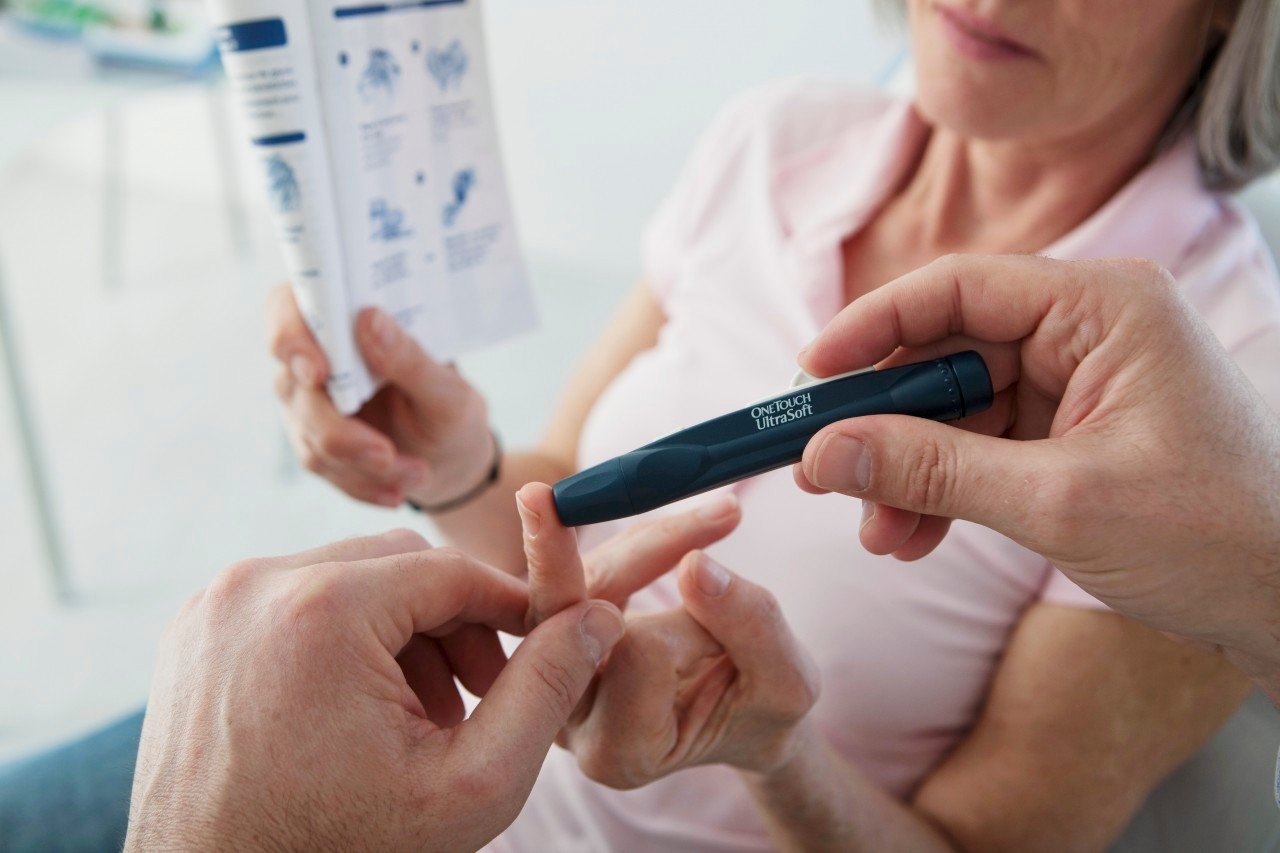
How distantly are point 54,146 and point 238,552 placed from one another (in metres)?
1.91

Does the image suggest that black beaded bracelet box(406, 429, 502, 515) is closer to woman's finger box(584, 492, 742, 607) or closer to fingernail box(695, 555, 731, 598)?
woman's finger box(584, 492, 742, 607)

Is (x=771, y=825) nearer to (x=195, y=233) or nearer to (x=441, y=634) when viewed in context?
(x=441, y=634)

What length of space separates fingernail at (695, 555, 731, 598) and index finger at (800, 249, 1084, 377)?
0.12 metres

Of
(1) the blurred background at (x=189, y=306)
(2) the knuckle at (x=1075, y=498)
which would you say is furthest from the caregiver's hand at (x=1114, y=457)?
(1) the blurred background at (x=189, y=306)

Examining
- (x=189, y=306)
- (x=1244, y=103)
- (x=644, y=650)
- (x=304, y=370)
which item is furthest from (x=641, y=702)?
(x=189, y=306)

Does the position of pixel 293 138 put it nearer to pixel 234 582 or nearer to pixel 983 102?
pixel 234 582

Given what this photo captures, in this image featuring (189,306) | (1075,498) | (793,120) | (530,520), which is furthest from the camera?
(189,306)

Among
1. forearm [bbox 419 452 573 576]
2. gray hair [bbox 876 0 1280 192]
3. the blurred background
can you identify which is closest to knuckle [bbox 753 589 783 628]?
forearm [bbox 419 452 573 576]

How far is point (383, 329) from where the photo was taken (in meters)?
0.73

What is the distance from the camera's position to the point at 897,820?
67 centimetres

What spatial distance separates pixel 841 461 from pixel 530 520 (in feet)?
0.51

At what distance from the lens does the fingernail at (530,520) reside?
510 millimetres

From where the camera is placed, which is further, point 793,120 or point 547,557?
point 793,120

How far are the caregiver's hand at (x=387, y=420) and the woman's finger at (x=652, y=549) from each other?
224 mm
